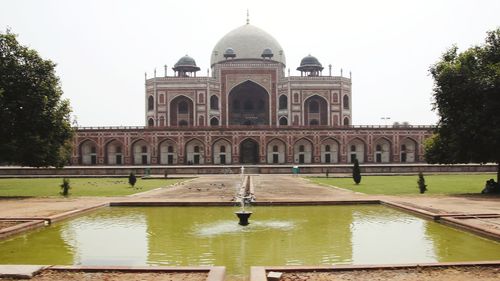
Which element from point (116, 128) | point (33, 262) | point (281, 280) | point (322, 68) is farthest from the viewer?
point (322, 68)

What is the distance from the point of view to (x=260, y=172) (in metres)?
32.9

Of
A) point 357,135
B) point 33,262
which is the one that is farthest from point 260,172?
point 33,262

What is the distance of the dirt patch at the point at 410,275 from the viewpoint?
5297 mm

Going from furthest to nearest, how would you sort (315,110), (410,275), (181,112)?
(315,110)
(181,112)
(410,275)

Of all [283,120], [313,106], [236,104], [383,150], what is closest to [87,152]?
[236,104]

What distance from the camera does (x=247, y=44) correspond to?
53.3m

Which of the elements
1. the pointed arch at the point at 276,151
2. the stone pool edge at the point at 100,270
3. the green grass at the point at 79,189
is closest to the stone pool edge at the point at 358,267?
the stone pool edge at the point at 100,270

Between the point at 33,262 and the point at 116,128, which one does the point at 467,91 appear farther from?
the point at 116,128

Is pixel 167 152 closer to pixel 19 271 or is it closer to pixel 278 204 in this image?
pixel 278 204

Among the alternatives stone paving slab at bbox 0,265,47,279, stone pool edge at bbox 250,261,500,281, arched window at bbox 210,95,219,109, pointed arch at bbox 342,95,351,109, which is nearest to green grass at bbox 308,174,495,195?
stone pool edge at bbox 250,261,500,281

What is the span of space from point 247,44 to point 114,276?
49219 millimetres

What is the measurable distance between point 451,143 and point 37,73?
45.1 ft

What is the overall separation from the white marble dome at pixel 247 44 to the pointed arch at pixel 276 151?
13.1 metres

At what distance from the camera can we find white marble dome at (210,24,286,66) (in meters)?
52.8
